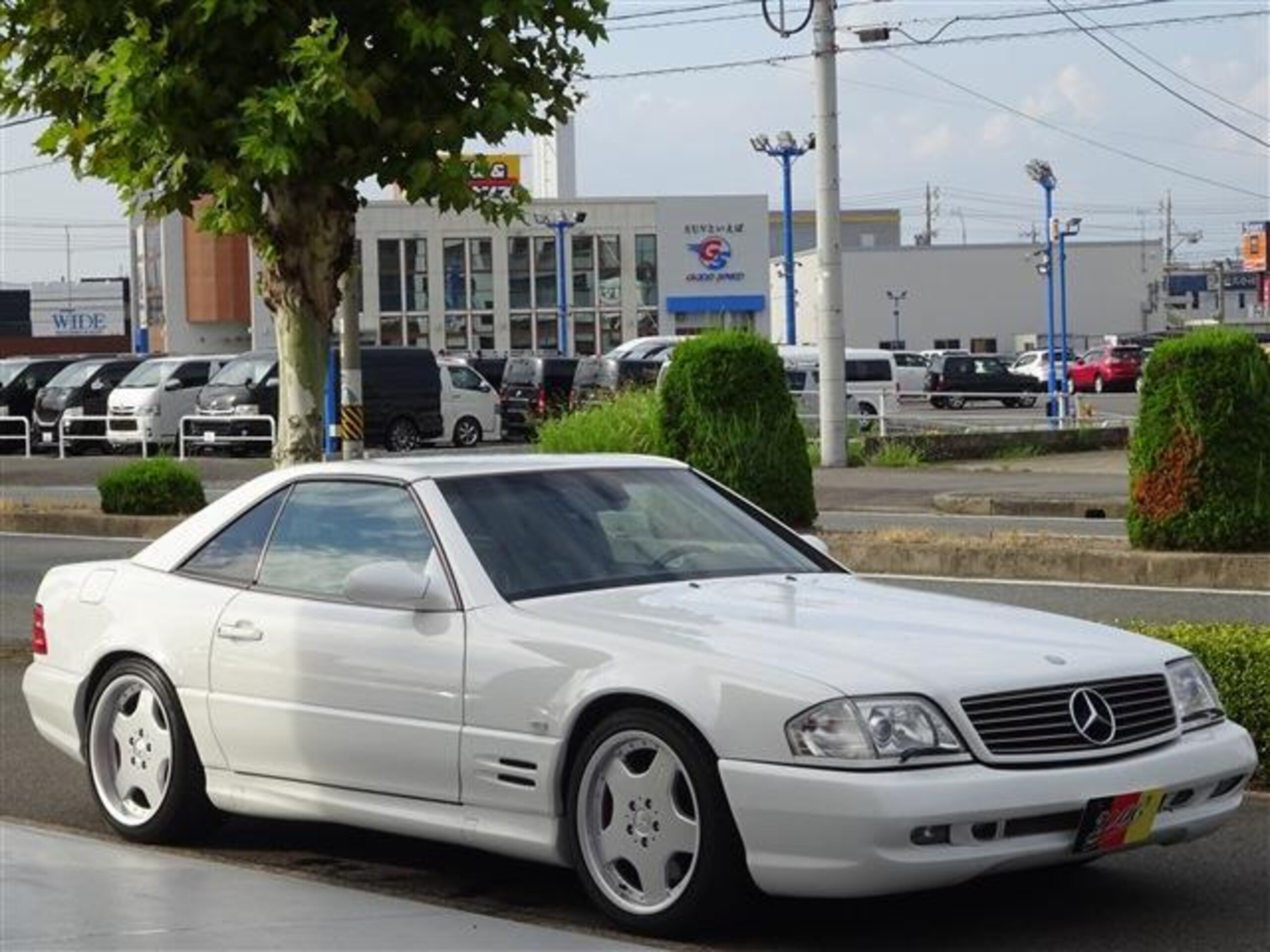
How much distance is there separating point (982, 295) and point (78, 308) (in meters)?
65.8

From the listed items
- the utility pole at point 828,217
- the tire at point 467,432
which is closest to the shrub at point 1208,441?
the utility pole at point 828,217

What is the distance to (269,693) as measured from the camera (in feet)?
25.1

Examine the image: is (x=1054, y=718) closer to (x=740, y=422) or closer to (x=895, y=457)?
(x=740, y=422)

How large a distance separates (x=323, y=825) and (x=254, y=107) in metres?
5.04

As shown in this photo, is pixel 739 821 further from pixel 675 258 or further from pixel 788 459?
pixel 675 258

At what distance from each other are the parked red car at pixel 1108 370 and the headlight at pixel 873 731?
217 feet

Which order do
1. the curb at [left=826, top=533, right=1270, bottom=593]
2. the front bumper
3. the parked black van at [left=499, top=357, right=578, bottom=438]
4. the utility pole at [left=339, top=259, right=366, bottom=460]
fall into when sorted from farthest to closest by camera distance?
1. the parked black van at [left=499, top=357, right=578, bottom=438]
2. the utility pole at [left=339, top=259, right=366, bottom=460]
3. the curb at [left=826, top=533, right=1270, bottom=593]
4. the front bumper

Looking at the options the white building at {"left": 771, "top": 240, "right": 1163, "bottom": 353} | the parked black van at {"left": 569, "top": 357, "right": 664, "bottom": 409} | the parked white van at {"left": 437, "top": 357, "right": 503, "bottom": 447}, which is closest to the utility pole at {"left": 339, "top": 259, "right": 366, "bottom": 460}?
the parked black van at {"left": 569, "top": 357, "right": 664, "bottom": 409}

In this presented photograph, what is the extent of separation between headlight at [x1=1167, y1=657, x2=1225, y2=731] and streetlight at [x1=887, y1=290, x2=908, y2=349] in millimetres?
98702

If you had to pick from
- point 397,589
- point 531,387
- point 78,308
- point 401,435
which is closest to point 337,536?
point 397,589

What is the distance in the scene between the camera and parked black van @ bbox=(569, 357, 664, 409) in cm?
4003

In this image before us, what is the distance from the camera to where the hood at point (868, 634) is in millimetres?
6293

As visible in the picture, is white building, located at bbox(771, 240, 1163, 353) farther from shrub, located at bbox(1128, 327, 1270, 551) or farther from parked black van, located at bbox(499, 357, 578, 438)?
shrub, located at bbox(1128, 327, 1270, 551)

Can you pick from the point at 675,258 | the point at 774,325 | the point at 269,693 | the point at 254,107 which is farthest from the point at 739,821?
the point at 774,325
